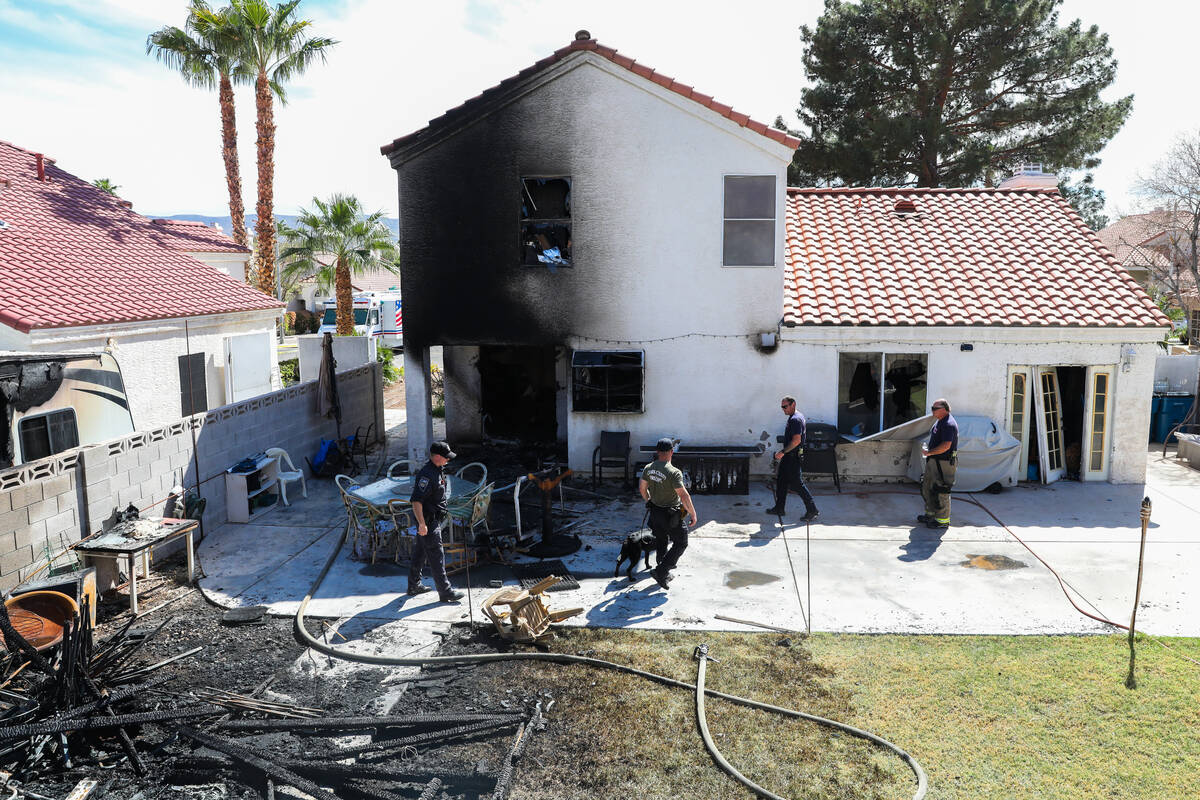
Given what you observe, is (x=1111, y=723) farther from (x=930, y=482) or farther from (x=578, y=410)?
(x=578, y=410)

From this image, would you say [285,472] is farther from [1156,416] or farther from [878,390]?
[1156,416]

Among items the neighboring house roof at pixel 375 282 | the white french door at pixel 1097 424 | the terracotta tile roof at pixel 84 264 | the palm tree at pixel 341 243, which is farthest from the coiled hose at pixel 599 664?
the neighboring house roof at pixel 375 282

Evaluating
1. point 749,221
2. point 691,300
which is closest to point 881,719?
point 691,300

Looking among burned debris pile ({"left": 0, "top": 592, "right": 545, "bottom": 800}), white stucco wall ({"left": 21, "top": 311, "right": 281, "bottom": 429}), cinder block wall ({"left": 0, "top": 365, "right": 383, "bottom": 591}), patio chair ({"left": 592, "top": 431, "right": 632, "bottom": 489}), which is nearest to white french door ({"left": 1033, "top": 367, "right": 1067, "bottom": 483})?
A: patio chair ({"left": 592, "top": 431, "right": 632, "bottom": 489})

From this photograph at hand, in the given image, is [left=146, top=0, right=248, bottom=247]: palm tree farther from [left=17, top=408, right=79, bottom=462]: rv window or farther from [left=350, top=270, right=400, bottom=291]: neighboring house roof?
[left=350, top=270, right=400, bottom=291]: neighboring house roof

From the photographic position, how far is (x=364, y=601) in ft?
31.6

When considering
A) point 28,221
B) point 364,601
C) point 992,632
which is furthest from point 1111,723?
point 28,221

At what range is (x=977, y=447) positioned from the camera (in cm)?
1380

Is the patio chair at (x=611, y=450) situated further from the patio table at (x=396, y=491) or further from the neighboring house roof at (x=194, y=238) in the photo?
the neighboring house roof at (x=194, y=238)

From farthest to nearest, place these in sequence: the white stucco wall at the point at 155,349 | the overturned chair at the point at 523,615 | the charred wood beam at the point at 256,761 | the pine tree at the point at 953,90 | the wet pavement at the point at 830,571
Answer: the pine tree at the point at 953,90 → the white stucco wall at the point at 155,349 → the wet pavement at the point at 830,571 → the overturned chair at the point at 523,615 → the charred wood beam at the point at 256,761

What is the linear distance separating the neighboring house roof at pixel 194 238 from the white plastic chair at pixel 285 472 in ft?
28.0

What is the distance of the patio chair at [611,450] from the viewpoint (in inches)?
571

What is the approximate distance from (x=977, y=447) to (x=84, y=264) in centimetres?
1603

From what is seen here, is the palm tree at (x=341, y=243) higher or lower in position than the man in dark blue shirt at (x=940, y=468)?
higher
